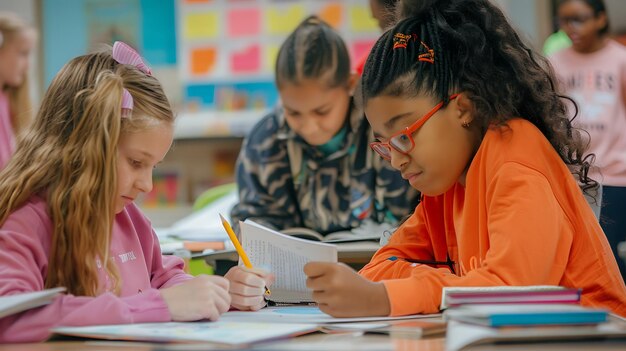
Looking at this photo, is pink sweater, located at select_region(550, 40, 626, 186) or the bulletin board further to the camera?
the bulletin board

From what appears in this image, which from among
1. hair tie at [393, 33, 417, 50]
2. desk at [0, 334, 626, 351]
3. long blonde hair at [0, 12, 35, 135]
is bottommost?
long blonde hair at [0, 12, 35, 135]

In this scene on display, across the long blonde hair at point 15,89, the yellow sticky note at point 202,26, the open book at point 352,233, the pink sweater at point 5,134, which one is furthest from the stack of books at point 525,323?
the yellow sticky note at point 202,26

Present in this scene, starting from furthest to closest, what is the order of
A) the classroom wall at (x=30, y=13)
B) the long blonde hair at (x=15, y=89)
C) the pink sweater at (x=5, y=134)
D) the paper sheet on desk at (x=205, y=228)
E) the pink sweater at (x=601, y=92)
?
the classroom wall at (x=30, y=13), the long blonde hair at (x=15, y=89), the pink sweater at (x=5, y=134), the pink sweater at (x=601, y=92), the paper sheet on desk at (x=205, y=228)

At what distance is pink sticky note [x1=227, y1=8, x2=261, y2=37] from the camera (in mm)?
5594

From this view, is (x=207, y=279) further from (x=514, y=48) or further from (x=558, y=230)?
(x=514, y=48)

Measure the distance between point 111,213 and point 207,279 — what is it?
0.19m

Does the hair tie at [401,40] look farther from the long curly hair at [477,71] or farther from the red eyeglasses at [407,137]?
the red eyeglasses at [407,137]

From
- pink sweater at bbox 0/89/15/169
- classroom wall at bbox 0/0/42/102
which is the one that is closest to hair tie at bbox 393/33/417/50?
pink sweater at bbox 0/89/15/169


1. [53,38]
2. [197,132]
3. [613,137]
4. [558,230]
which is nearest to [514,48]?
[558,230]

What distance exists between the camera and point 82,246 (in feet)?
4.22

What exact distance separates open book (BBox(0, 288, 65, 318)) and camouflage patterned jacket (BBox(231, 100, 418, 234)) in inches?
61.0

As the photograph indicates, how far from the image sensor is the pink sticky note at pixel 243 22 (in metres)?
5.59

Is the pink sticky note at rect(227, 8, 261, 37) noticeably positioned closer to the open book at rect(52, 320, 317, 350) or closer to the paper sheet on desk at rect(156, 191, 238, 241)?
the paper sheet on desk at rect(156, 191, 238, 241)

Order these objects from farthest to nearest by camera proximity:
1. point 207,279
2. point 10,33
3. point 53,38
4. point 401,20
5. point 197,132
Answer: point 53,38
point 197,132
point 10,33
point 401,20
point 207,279
